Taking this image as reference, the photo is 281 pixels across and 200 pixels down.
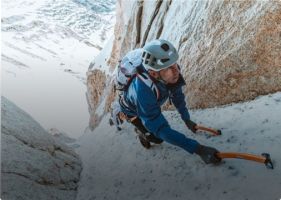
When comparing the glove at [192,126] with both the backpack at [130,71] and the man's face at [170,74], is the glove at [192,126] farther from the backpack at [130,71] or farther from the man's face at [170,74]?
the backpack at [130,71]

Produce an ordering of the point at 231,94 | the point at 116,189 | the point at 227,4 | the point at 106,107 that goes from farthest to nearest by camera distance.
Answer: the point at 106,107, the point at 227,4, the point at 231,94, the point at 116,189

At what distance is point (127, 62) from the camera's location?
943 cm

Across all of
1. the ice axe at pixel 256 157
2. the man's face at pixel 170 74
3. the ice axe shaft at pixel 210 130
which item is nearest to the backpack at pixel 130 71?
the man's face at pixel 170 74

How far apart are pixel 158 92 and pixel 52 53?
8826 centimetres

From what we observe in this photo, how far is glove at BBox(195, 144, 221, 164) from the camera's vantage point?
297 inches

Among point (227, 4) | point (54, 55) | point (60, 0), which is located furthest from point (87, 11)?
point (227, 4)

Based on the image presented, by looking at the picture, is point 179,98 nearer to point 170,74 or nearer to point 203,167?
point 170,74

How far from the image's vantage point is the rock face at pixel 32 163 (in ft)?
28.8

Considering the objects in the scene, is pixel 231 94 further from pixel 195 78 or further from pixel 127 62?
pixel 127 62

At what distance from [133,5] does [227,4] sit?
40.2 feet

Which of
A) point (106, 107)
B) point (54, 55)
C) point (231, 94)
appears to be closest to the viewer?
point (231, 94)

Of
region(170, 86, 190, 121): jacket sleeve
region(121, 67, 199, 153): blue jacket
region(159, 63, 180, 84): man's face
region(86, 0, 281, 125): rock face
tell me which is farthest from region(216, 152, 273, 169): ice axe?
region(86, 0, 281, 125): rock face

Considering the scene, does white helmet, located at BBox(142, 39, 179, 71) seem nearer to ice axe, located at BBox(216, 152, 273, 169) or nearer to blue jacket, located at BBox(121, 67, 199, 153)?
blue jacket, located at BBox(121, 67, 199, 153)

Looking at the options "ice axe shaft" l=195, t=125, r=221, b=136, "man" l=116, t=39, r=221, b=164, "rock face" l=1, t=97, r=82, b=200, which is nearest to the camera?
"man" l=116, t=39, r=221, b=164
